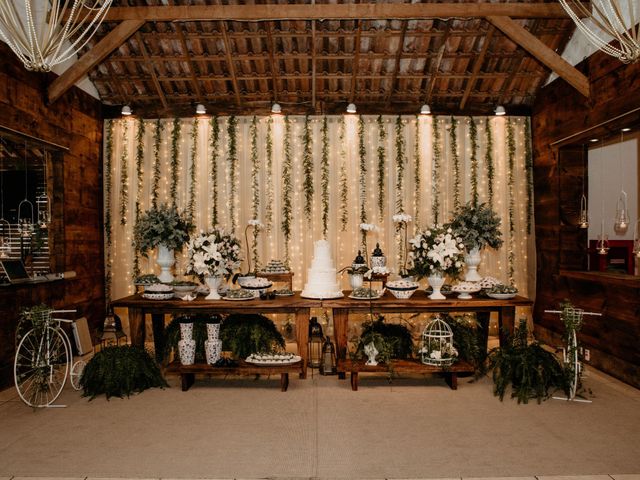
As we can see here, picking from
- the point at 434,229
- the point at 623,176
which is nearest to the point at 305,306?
the point at 434,229

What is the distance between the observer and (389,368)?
205 inches

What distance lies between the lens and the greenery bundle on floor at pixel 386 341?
17.6 feet

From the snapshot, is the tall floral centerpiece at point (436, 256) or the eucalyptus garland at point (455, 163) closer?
the tall floral centerpiece at point (436, 256)

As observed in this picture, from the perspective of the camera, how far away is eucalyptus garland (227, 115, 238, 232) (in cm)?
870

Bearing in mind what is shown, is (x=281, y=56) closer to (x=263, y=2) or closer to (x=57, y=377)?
(x=263, y=2)

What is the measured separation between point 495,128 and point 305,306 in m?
5.42

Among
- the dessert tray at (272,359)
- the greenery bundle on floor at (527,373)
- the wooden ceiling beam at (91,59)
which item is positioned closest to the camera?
the greenery bundle on floor at (527,373)

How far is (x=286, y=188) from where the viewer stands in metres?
8.69

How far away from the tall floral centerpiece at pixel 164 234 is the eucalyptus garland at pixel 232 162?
283cm

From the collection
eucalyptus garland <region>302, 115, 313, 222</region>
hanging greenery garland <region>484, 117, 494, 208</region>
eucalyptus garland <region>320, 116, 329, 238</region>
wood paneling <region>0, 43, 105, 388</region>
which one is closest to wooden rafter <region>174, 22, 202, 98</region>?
wood paneling <region>0, 43, 105, 388</region>

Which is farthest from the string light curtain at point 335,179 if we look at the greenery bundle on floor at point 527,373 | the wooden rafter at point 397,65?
the greenery bundle on floor at point 527,373

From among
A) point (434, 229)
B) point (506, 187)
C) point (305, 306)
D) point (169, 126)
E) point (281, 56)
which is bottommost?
point (305, 306)

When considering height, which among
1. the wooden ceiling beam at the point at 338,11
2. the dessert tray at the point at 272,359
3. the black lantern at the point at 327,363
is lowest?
the black lantern at the point at 327,363

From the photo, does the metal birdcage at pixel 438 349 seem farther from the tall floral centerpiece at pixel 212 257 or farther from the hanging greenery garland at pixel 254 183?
the hanging greenery garland at pixel 254 183
